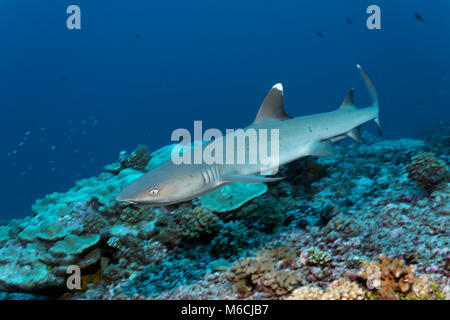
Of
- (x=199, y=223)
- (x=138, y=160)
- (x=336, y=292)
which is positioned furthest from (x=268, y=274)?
(x=138, y=160)

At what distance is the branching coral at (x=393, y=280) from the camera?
10.3 ft

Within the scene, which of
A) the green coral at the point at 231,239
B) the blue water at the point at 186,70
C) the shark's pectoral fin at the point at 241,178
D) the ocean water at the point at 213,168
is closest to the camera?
the shark's pectoral fin at the point at 241,178

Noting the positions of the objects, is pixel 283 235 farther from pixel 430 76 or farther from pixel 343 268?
pixel 430 76

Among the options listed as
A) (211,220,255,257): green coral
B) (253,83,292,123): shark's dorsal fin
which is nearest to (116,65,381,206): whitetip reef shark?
(253,83,292,123): shark's dorsal fin

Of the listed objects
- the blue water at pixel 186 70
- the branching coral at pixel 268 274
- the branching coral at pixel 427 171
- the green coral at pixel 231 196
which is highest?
the blue water at pixel 186 70

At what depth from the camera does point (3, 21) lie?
76.9 m

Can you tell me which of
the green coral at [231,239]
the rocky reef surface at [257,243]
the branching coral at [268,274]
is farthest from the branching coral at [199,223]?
the branching coral at [268,274]

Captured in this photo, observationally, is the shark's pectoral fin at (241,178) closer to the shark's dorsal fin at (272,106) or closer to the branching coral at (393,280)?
the shark's dorsal fin at (272,106)

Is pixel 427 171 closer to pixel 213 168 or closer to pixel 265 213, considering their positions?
pixel 265 213

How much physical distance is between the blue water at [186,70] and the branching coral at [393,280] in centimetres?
10818

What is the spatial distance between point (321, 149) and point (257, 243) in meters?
2.26
